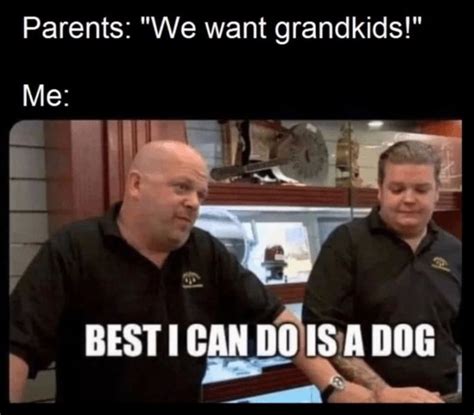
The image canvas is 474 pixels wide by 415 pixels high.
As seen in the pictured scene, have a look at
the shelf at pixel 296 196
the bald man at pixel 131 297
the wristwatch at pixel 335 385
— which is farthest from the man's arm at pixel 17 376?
the wristwatch at pixel 335 385

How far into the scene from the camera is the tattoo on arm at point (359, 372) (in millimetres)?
1382

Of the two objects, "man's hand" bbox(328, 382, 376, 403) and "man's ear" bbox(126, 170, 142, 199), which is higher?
"man's ear" bbox(126, 170, 142, 199)

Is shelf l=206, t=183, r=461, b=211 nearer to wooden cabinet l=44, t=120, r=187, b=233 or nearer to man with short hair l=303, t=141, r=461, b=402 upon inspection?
man with short hair l=303, t=141, r=461, b=402

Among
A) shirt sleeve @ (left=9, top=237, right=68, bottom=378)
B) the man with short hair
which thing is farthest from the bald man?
the man with short hair

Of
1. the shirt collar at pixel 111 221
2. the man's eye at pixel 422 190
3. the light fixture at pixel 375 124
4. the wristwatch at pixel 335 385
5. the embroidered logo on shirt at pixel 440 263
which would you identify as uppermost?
the light fixture at pixel 375 124

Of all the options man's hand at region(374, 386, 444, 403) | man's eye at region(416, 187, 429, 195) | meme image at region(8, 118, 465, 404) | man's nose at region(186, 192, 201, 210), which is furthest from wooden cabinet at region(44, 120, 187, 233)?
man's hand at region(374, 386, 444, 403)

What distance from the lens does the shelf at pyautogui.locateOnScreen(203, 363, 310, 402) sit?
4.54ft

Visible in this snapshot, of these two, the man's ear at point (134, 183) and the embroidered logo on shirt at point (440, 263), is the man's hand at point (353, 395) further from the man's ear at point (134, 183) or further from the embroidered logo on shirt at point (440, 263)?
the man's ear at point (134, 183)

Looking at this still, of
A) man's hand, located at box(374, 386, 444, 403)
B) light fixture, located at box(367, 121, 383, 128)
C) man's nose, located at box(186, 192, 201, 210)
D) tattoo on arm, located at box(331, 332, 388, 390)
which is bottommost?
man's hand, located at box(374, 386, 444, 403)

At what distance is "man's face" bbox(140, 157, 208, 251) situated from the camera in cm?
135

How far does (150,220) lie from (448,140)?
560mm

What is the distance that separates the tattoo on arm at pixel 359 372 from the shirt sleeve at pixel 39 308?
504mm

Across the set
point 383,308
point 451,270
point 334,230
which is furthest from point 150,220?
point 451,270
